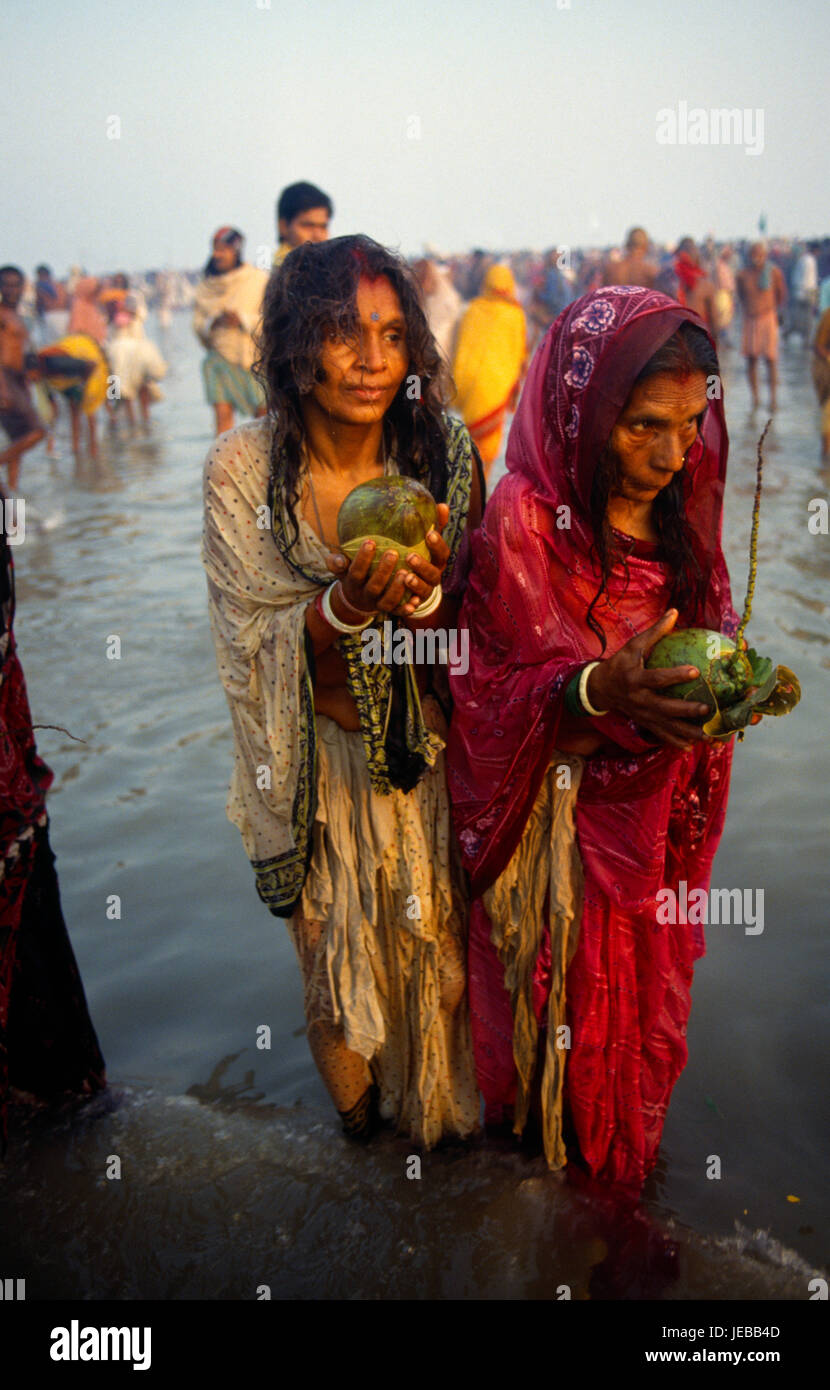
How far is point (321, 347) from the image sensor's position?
2.07 metres

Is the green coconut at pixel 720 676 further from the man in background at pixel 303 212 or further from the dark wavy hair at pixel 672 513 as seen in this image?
the man in background at pixel 303 212

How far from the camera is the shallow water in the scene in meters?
2.30

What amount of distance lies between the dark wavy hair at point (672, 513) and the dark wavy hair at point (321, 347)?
1.41ft

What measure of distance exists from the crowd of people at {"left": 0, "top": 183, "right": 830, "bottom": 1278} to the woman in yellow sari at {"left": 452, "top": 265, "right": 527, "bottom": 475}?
4.46 m

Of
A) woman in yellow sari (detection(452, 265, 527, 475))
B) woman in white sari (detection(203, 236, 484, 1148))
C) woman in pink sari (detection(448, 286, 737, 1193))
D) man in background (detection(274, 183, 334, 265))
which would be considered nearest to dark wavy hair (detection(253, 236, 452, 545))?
woman in white sari (detection(203, 236, 484, 1148))

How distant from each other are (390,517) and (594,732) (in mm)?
590

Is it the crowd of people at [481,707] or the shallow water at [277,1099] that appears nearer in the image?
the crowd of people at [481,707]

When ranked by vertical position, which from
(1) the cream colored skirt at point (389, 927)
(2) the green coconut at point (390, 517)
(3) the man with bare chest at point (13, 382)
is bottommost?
(1) the cream colored skirt at point (389, 927)

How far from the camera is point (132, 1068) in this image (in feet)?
9.80

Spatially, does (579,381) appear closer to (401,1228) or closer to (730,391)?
(401,1228)

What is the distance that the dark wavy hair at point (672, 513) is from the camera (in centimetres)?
188

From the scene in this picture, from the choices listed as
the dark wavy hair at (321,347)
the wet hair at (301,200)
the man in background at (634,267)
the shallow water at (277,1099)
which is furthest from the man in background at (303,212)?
the man in background at (634,267)

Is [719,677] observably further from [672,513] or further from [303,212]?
[303,212]
